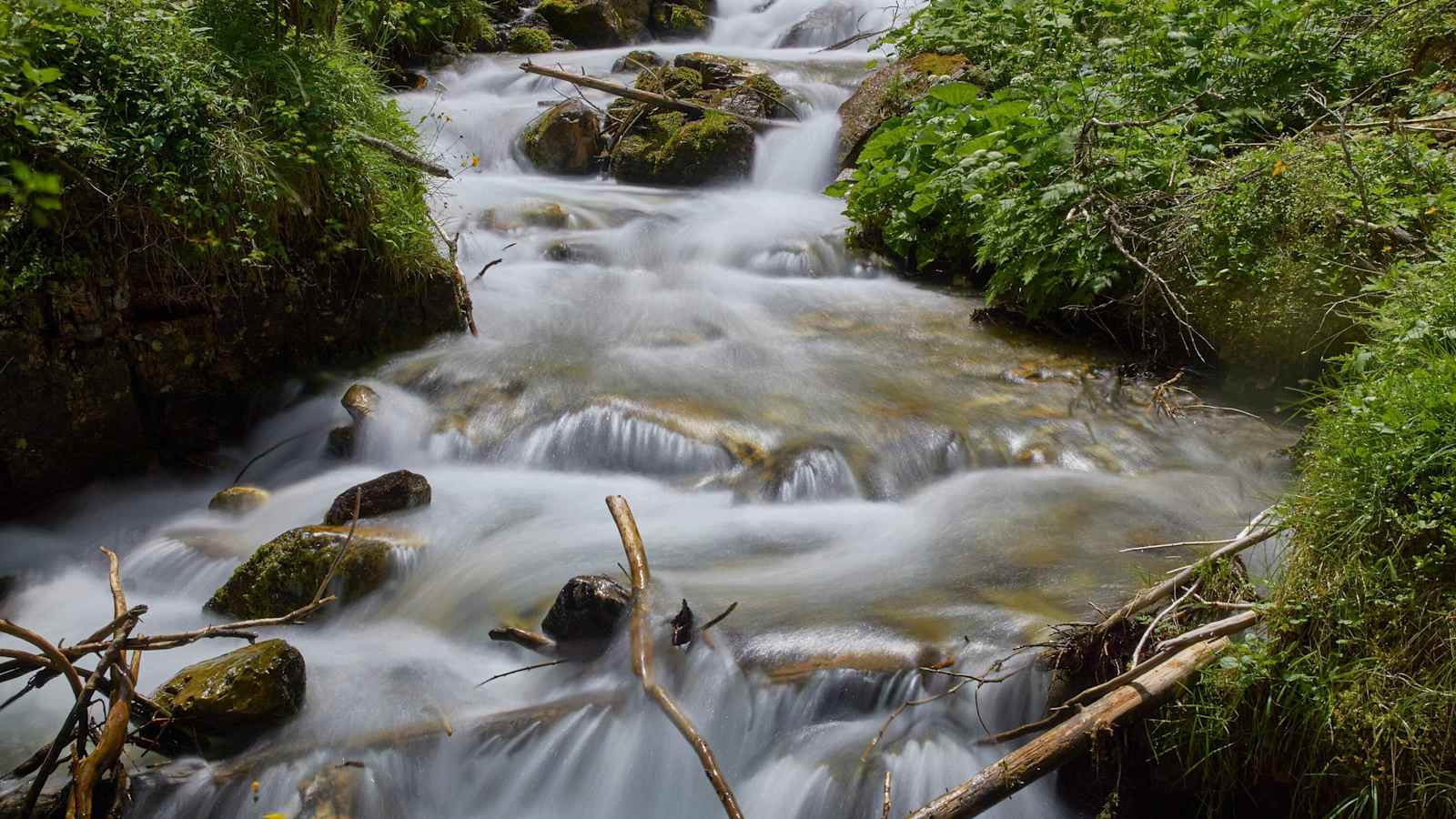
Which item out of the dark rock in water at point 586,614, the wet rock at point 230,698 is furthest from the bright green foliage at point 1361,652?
the wet rock at point 230,698

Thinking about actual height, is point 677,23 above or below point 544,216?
above

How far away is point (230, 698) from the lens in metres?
3.40

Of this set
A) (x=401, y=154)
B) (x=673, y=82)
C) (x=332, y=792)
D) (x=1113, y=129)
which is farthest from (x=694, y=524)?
(x=673, y=82)

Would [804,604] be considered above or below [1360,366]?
below

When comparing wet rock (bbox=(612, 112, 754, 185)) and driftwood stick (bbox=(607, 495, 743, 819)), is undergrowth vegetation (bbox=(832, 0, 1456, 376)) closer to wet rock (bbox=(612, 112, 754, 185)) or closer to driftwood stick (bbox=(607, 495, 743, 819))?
wet rock (bbox=(612, 112, 754, 185))

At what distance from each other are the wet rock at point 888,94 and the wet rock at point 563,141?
8.56 ft

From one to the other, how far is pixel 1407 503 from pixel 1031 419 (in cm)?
279

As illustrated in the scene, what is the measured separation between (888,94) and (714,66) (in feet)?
9.45

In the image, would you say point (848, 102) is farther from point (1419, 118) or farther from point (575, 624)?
point (575, 624)

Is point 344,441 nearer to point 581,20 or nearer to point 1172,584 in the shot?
point 1172,584

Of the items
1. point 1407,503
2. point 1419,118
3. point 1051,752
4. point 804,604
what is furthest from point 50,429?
point 1419,118

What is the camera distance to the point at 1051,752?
269 centimetres

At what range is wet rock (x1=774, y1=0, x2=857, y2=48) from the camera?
1392 cm

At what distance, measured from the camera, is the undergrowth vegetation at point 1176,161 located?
17.4 feet
